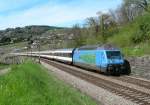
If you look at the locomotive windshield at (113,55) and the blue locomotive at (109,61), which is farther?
the locomotive windshield at (113,55)

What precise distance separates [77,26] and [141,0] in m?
51.4

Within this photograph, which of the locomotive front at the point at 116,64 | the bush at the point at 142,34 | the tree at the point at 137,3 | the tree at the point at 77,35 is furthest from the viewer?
the tree at the point at 77,35

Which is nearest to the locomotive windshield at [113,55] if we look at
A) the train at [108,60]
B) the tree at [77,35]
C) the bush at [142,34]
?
the train at [108,60]

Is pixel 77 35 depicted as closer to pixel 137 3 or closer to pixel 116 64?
pixel 137 3

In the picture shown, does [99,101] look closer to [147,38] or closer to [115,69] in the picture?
[115,69]

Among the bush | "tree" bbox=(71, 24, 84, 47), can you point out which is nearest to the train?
the bush

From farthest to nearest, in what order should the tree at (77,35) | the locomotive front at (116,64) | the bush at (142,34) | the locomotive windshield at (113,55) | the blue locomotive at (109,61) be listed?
the tree at (77,35) → the bush at (142,34) → the locomotive windshield at (113,55) → the blue locomotive at (109,61) → the locomotive front at (116,64)

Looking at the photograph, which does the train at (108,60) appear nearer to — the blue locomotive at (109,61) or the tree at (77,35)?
the blue locomotive at (109,61)

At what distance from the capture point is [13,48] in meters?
191

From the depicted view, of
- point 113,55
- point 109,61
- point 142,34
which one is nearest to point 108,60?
point 109,61

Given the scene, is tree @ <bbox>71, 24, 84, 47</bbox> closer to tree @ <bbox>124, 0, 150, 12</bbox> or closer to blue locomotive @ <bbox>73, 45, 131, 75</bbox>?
tree @ <bbox>124, 0, 150, 12</bbox>

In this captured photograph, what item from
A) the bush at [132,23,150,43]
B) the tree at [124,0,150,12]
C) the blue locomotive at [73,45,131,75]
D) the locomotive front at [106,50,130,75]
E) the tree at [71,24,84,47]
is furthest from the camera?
the tree at [71,24,84,47]

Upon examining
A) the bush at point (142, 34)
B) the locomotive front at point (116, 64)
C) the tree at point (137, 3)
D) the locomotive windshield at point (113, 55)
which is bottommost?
the locomotive front at point (116, 64)

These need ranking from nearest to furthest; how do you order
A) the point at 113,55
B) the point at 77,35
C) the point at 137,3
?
the point at 113,55, the point at 137,3, the point at 77,35
